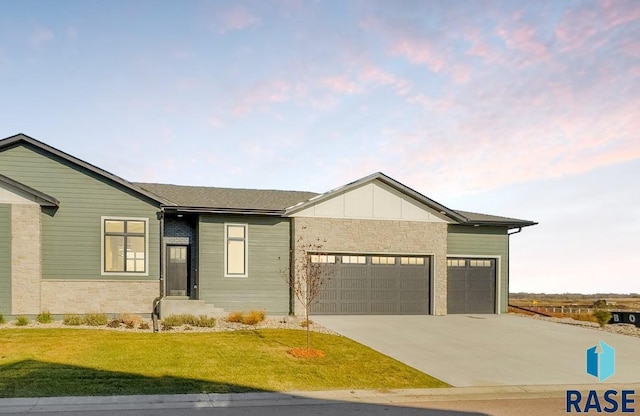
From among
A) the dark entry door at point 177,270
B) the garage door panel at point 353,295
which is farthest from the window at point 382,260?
the dark entry door at point 177,270

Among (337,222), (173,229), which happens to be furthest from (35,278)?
(337,222)

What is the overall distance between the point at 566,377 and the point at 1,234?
57.1 ft

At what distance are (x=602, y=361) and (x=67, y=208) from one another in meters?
17.6

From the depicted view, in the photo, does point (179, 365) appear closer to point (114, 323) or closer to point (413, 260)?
point (114, 323)

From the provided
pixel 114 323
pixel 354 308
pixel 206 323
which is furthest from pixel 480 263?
pixel 114 323

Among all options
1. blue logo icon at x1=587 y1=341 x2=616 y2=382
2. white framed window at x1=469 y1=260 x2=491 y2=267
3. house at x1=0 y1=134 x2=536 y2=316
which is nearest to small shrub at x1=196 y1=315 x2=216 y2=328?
house at x1=0 y1=134 x2=536 y2=316

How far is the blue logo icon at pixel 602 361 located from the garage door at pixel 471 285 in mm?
8065

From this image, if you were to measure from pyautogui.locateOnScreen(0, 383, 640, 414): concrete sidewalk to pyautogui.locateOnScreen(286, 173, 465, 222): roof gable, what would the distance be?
39.0 feet

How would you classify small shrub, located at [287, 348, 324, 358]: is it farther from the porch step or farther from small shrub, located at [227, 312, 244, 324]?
the porch step

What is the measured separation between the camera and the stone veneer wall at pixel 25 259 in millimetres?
17234

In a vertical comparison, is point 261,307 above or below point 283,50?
below

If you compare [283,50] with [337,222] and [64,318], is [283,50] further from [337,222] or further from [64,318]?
[64,318]

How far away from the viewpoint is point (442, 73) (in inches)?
720

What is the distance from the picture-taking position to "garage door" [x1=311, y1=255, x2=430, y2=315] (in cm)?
2112
